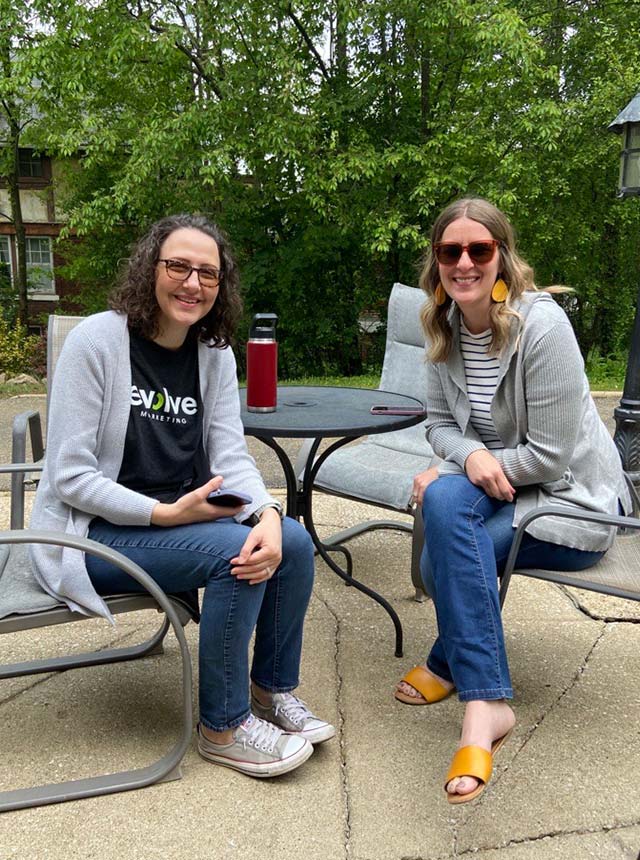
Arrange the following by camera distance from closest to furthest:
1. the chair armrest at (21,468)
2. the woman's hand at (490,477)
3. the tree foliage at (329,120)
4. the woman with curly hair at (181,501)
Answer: the woman with curly hair at (181,501) → the woman's hand at (490,477) → the chair armrest at (21,468) → the tree foliage at (329,120)

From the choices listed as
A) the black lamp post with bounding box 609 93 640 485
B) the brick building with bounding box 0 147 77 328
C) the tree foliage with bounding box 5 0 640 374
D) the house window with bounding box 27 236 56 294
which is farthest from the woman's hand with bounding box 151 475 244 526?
the house window with bounding box 27 236 56 294

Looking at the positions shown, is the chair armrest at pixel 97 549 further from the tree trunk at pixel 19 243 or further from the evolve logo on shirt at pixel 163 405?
the tree trunk at pixel 19 243

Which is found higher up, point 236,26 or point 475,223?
point 236,26

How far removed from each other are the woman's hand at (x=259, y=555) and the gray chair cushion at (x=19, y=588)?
453mm

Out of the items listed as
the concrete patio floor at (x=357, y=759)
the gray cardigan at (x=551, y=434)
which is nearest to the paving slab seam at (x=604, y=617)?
the concrete patio floor at (x=357, y=759)

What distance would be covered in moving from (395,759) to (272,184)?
9969 millimetres

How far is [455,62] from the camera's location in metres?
10.5

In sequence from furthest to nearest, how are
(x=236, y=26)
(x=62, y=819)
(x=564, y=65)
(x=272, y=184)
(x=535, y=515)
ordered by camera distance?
(x=564, y=65)
(x=272, y=184)
(x=236, y=26)
(x=535, y=515)
(x=62, y=819)

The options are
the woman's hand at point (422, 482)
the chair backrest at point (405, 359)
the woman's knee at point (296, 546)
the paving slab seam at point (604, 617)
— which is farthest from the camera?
the chair backrest at point (405, 359)

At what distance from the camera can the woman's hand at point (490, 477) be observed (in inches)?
85.7

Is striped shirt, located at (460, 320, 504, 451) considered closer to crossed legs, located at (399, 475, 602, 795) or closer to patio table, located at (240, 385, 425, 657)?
crossed legs, located at (399, 475, 602, 795)

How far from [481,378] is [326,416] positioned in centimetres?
62

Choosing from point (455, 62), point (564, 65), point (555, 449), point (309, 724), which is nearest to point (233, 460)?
point (309, 724)

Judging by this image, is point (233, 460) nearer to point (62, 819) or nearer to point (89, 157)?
point (62, 819)
